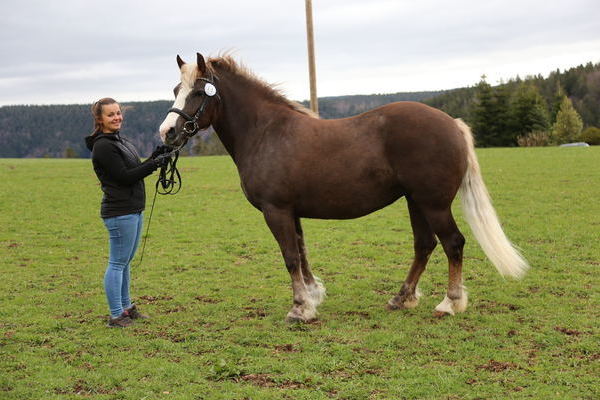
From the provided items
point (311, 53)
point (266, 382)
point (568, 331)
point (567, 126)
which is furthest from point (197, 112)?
point (567, 126)

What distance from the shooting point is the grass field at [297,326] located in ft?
13.4

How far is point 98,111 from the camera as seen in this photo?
210 inches

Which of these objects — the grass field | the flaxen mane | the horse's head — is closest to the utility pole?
the grass field

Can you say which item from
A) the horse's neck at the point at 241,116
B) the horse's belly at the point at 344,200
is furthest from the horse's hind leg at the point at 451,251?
the horse's neck at the point at 241,116

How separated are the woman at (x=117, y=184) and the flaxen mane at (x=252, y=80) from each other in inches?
43.4

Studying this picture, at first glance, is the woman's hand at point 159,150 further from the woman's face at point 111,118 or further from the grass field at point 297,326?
the grass field at point 297,326

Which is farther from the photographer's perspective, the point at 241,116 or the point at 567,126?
the point at 567,126

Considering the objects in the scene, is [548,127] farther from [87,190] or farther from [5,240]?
[5,240]

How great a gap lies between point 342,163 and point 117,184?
2207mm

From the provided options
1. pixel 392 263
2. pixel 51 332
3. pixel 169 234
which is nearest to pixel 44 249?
pixel 169 234

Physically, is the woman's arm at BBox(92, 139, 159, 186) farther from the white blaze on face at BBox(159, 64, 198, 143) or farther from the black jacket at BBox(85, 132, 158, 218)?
the white blaze on face at BBox(159, 64, 198, 143)

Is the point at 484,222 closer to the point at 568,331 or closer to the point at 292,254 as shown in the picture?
the point at 568,331

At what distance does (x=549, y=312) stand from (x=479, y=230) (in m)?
1.08

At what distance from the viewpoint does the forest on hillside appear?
6016cm
